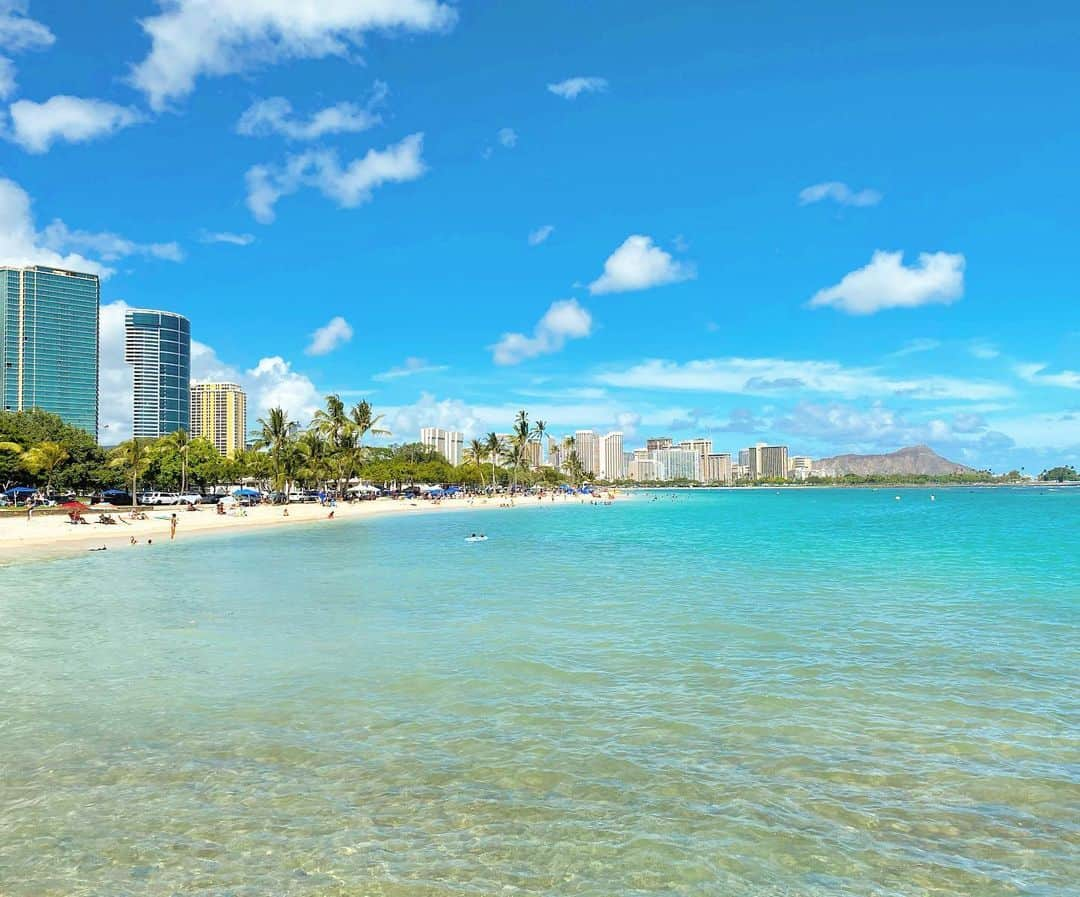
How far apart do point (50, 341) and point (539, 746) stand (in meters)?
183

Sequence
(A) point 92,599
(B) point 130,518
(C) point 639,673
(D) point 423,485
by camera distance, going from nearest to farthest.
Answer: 1. (C) point 639,673
2. (A) point 92,599
3. (B) point 130,518
4. (D) point 423,485

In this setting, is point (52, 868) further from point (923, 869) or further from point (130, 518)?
point (130, 518)

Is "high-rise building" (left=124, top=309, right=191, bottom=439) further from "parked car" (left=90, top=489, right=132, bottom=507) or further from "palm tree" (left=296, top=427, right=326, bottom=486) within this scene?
"parked car" (left=90, top=489, right=132, bottom=507)

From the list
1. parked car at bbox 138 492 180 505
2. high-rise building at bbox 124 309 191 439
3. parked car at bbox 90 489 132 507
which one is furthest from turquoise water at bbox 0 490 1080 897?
high-rise building at bbox 124 309 191 439

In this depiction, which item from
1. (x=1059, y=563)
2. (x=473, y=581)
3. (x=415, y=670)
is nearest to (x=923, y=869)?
(x=415, y=670)

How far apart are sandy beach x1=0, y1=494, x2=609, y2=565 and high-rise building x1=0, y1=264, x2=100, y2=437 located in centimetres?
11155

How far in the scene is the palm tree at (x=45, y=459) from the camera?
5653 cm

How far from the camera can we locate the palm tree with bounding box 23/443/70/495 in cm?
5653

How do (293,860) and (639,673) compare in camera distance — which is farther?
(639,673)

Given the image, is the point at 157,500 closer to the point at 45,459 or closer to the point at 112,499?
the point at 112,499

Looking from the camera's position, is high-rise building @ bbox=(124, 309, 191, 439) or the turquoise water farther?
high-rise building @ bbox=(124, 309, 191, 439)

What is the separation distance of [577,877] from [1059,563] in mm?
31142

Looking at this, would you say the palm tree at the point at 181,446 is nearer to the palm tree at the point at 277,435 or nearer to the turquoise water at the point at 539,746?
the palm tree at the point at 277,435

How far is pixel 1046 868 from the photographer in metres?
5.79
